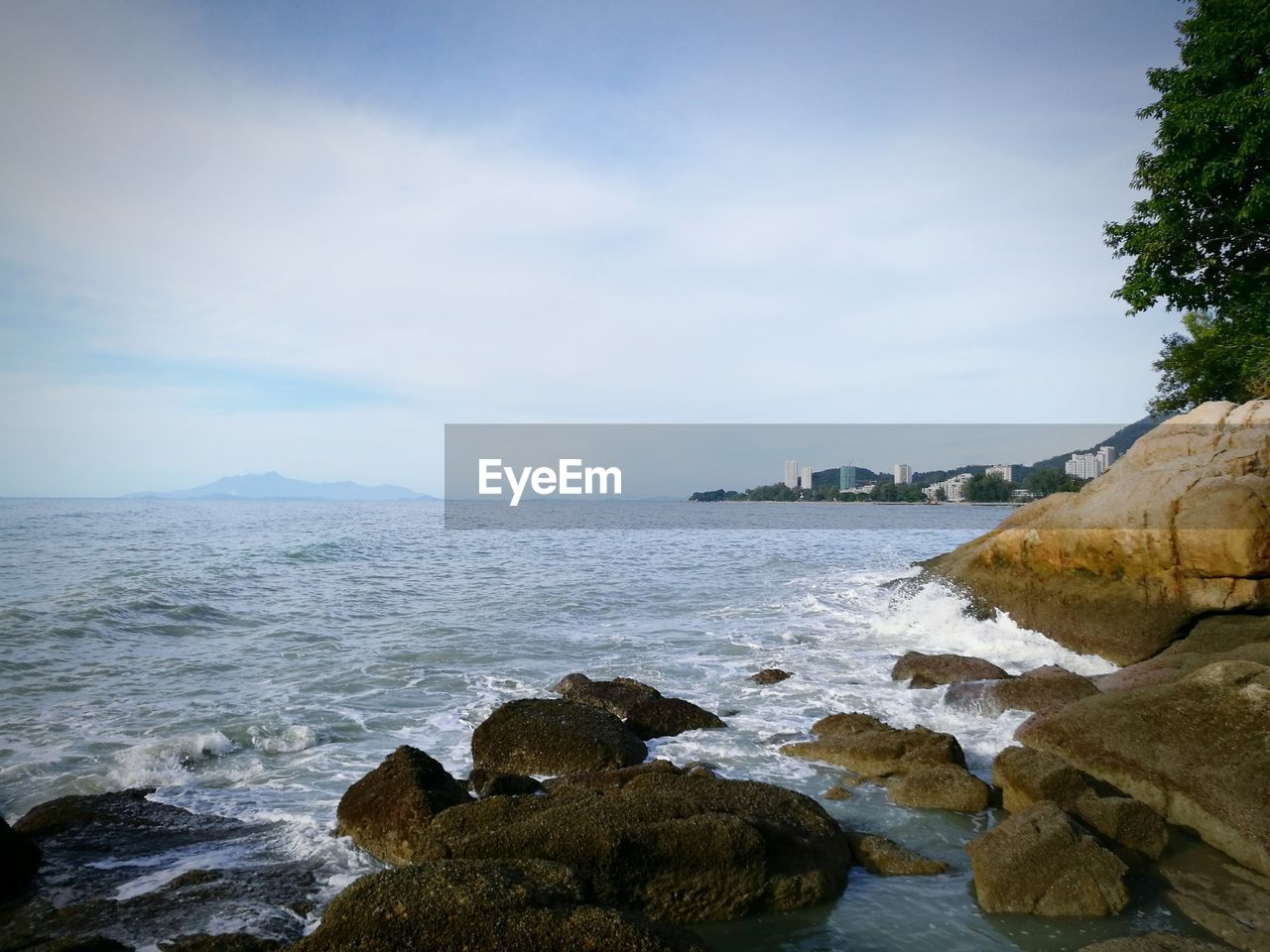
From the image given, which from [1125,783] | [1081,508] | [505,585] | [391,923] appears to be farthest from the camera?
[505,585]

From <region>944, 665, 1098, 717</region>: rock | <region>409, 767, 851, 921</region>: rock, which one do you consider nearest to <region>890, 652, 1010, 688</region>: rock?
<region>944, 665, 1098, 717</region>: rock

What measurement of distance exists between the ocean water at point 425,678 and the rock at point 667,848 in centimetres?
23

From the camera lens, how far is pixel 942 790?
8367mm

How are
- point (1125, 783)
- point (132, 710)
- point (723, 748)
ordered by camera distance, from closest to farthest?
point (1125, 783) → point (723, 748) → point (132, 710)

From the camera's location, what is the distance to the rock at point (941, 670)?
13547 mm

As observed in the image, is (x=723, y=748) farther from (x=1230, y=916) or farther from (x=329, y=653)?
(x=329, y=653)

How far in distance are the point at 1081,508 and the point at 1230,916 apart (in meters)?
12.1

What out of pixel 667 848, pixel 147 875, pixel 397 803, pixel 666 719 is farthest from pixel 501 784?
pixel 666 719

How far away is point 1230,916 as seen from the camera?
6031 mm

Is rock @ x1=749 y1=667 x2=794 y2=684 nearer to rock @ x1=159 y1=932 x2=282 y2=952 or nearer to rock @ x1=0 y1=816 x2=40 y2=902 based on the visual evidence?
rock @ x1=159 y1=932 x2=282 y2=952

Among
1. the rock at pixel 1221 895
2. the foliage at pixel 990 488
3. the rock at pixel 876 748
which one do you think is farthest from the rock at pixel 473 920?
the foliage at pixel 990 488

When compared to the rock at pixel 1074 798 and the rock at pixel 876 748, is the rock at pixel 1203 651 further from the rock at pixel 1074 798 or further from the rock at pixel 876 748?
the rock at pixel 1074 798

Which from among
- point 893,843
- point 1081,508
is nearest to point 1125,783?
point 893,843

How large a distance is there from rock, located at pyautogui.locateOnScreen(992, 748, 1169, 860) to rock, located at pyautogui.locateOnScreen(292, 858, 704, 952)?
4.40 m
